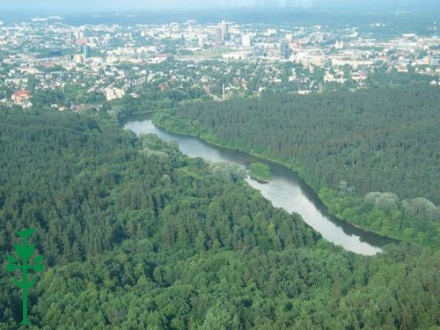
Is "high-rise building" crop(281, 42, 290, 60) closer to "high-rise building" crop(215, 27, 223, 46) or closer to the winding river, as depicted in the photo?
"high-rise building" crop(215, 27, 223, 46)

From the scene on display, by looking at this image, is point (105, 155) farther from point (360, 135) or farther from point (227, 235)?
point (360, 135)

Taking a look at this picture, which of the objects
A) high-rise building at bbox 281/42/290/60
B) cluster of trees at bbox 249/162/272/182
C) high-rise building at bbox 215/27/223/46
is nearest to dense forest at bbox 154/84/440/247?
cluster of trees at bbox 249/162/272/182

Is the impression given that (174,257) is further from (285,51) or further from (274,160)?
(285,51)

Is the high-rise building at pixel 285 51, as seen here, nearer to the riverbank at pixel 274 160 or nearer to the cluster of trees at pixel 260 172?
the riverbank at pixel 274 160

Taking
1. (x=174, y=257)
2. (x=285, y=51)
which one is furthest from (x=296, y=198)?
(x=285, y=51)

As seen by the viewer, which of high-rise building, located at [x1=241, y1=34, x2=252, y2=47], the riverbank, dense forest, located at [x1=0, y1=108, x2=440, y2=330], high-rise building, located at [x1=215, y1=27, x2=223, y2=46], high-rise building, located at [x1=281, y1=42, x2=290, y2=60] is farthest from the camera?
high-rise building, located at [x1=215, y1=27, x2=223, y2=46]

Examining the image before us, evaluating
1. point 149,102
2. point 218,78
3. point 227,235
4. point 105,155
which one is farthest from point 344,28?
point 227,235

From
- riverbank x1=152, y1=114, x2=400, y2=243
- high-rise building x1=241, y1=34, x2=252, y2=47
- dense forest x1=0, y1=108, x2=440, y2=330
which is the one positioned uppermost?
dense forest x1=0, y1=108, x2=440, y2=330

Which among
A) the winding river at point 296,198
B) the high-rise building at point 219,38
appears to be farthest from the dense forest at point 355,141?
the high-rise building at point 219,38
